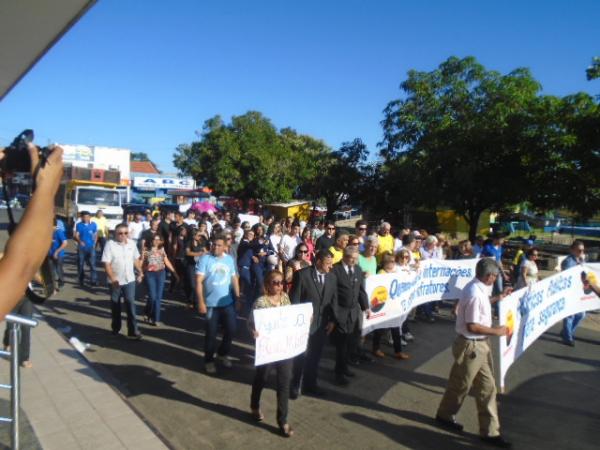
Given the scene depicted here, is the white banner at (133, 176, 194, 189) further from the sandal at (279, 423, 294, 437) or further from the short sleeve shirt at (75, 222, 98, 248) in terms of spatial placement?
the sandal at (279, 423, 294, 437)

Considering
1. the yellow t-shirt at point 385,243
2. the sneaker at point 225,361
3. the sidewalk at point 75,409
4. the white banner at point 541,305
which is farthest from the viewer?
the yellow t-shirt at point 385,243

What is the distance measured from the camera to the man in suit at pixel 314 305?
506 cm

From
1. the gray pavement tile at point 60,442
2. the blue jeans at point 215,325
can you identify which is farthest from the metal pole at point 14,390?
the blue jeans at point 215,325

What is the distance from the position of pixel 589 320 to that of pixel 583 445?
6104mm

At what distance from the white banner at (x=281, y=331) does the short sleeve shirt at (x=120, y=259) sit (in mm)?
3506

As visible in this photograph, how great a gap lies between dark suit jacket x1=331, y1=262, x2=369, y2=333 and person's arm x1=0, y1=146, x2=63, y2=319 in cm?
424

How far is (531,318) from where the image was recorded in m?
5.78

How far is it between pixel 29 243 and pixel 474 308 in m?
3.93

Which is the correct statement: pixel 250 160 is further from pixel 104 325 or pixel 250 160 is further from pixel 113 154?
pixel 104 325

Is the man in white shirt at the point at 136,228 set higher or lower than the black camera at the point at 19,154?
lower

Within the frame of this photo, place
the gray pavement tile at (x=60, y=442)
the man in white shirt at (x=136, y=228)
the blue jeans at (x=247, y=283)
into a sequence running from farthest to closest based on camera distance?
the man in white shirt at (x=136, y=228)
the blue jeans at (x=247, y=283)
the gray pavement tile at (x=60, y=442)

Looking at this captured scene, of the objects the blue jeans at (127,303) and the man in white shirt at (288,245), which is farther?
the man in white shirt at (288,245)

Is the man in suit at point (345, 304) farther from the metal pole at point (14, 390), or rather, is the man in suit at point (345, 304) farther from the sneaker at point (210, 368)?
the metal pole at point (14, 390)

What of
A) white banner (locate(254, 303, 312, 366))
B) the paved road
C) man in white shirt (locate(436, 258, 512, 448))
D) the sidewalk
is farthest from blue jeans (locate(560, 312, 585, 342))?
the sidewalk
